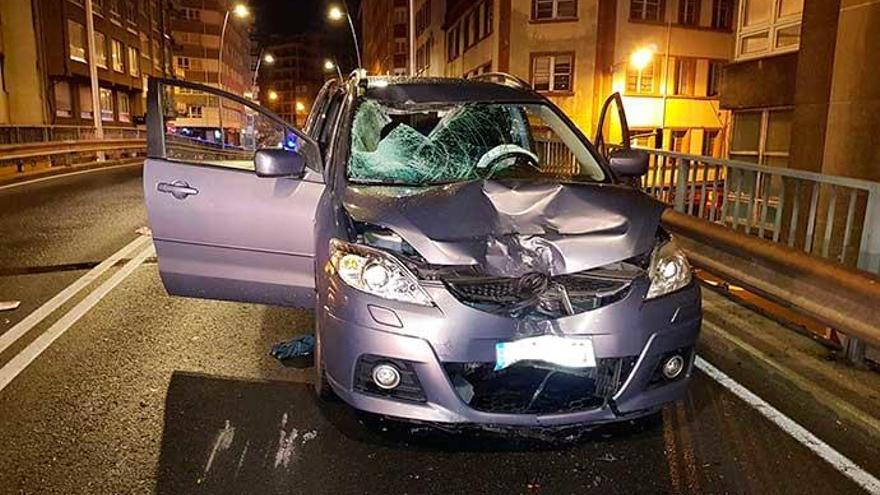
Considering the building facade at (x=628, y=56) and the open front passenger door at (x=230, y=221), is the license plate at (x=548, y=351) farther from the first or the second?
the building facade at (x=628, y=56)

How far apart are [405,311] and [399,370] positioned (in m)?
0.27

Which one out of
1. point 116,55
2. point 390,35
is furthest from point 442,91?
point 390,35

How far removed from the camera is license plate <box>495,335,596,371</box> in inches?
127

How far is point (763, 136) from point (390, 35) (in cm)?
6409

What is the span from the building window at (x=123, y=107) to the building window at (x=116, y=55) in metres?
1.79

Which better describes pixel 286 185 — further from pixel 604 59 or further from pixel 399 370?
pixel 604 59

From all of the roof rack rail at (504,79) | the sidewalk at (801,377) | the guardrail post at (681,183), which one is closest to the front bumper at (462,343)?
the sidewalk at (801,377)

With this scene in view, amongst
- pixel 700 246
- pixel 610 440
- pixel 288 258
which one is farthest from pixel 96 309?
pixel 700 246

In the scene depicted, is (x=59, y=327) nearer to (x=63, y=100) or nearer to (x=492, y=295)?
(x=492, y=295)

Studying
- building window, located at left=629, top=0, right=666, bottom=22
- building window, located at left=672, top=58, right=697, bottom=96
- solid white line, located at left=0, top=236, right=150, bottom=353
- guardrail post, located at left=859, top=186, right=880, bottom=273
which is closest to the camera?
guardrail post, located at left=859, top=186, right=880, bottom=273

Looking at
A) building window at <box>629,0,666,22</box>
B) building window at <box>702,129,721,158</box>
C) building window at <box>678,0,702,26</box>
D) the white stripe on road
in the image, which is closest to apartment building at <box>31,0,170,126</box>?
building window at <box>629,0,666,22</box>

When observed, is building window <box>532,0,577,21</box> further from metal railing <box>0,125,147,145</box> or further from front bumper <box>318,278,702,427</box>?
front bumper <box>318,278,702,427</box>

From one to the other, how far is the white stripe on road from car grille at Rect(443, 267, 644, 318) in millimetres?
2906

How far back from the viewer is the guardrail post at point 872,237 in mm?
4934
